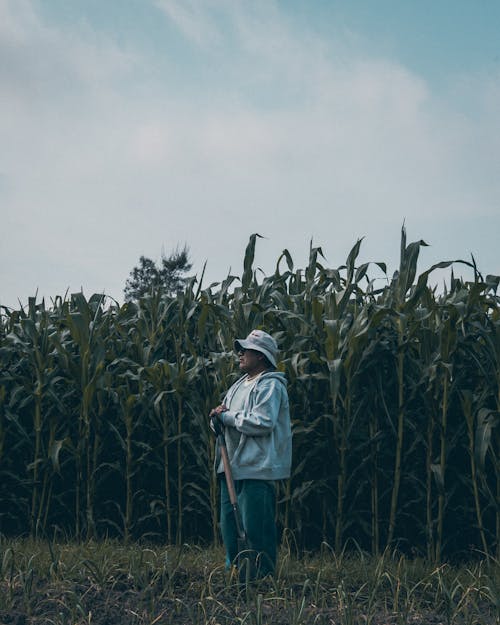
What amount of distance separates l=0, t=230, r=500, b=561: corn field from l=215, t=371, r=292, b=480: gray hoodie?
1.08 metres

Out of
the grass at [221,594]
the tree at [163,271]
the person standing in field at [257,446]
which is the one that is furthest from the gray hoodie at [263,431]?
the tree at [163,271]

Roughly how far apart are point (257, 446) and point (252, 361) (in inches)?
21.6

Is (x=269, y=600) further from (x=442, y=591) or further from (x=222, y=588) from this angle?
(x=442, y=591)

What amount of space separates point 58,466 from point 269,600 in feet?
9.76

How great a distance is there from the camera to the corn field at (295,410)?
253 inches

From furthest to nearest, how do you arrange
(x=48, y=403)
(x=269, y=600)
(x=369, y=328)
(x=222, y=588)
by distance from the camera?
(x=48, y=403)
(x=369, y=328)
(x=222, y=588)
(x=269, y=600)

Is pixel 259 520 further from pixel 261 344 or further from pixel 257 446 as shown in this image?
pixel 261 344

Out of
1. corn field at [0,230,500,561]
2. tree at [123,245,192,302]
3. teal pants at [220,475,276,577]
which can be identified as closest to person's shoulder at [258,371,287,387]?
teal pants at [220,475,276,577]

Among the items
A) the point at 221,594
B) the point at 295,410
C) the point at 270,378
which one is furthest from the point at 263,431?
the point at 295,410

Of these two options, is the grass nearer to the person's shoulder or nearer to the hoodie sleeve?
the hoodie sleeve

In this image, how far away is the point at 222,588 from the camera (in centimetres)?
491

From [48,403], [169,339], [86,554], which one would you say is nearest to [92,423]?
[48,403]

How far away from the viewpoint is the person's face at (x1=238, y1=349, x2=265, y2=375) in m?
5.27

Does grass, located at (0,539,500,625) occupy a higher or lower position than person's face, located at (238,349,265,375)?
lower
